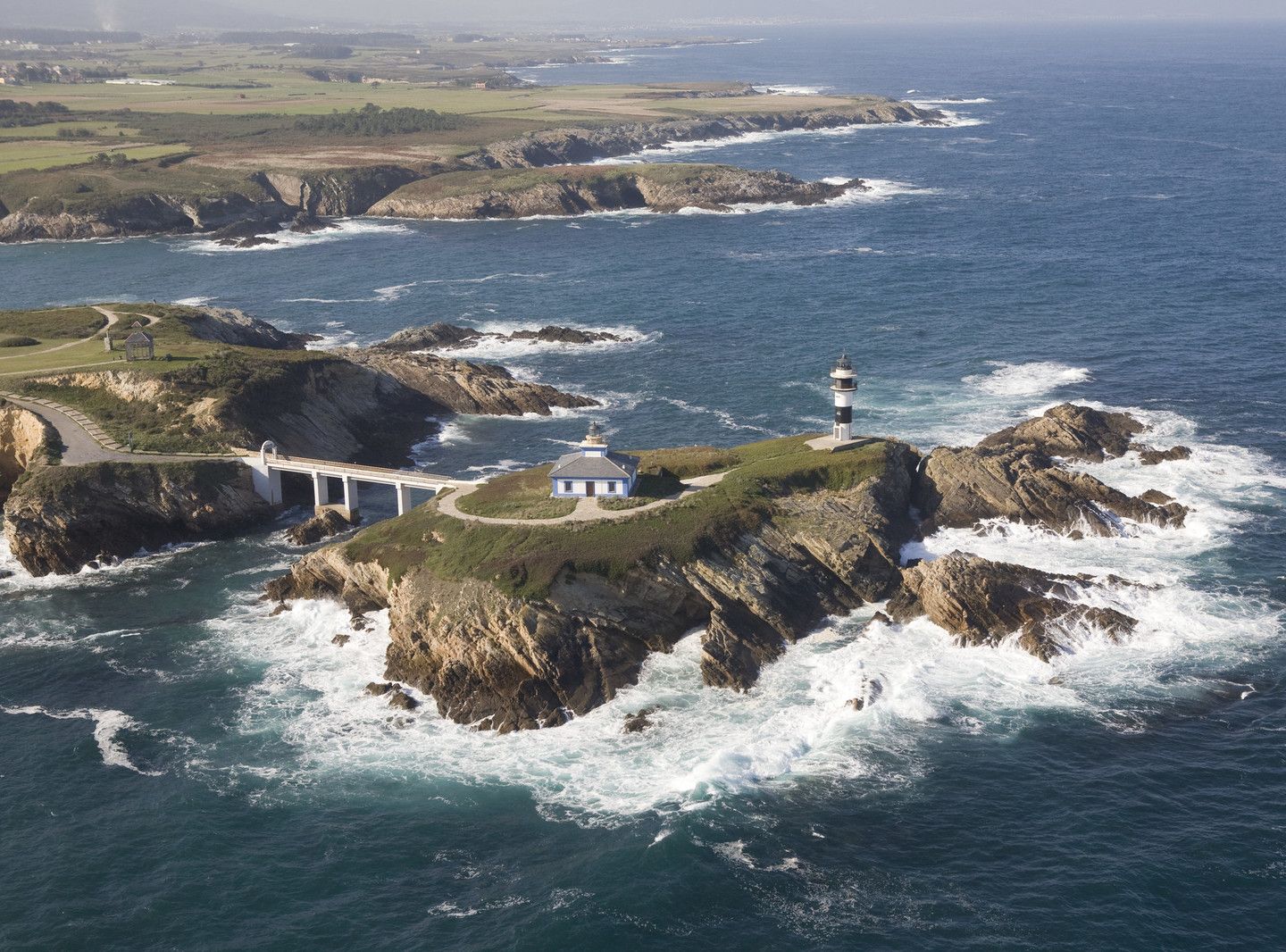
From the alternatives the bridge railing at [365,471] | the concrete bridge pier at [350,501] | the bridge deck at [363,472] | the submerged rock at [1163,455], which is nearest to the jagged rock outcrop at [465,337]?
the bridge railing at [365,471]

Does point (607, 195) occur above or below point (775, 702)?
above

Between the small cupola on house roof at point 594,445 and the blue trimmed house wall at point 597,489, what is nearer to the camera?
the small cupola on house roof at point 594,445

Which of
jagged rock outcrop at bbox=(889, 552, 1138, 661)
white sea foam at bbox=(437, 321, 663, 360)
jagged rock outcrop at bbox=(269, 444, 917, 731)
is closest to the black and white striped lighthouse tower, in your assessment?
jagged rock outcrop at bbox=(269, 444, 917, 731)

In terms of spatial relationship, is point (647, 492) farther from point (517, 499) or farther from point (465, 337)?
point (465, 337)

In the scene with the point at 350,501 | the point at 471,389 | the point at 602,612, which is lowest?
the point at 350,501

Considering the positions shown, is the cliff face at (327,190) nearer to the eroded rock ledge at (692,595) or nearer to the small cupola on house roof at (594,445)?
the eroded rock ledge at (692,595)

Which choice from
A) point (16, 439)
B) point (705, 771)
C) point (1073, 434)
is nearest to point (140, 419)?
point (16, 439)

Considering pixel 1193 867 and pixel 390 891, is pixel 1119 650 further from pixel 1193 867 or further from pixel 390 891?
pixel 390 891
